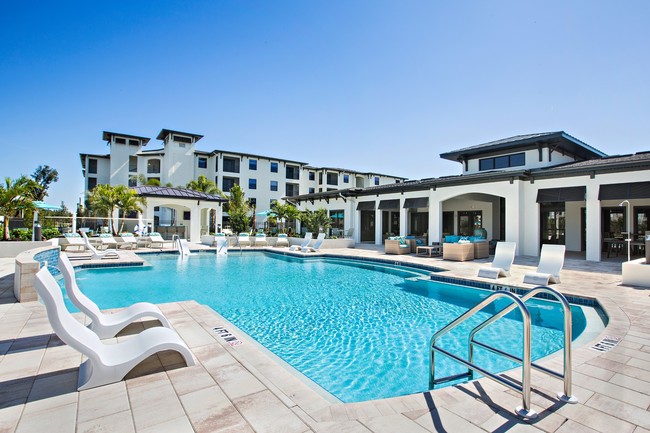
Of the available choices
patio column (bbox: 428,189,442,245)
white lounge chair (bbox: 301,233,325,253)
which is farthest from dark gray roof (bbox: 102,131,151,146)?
patio column (bbox: 428,189,442,245)

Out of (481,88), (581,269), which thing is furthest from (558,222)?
(481,88)

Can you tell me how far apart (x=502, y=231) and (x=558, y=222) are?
3084 millimetres

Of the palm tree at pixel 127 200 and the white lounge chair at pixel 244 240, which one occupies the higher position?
the palm tree at pixel 127 200

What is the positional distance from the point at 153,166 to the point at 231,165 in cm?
964

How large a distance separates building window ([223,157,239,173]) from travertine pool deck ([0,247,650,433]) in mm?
38174

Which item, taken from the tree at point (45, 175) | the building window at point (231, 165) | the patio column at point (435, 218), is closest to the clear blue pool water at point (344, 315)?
the patio column at point (435, 218)

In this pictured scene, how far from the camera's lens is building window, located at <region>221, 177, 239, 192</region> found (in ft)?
133

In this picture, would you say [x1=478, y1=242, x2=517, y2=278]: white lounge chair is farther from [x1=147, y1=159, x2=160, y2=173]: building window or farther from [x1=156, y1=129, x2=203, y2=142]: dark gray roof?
[x1=147, y1=159, x2=160, y2=173]: building window

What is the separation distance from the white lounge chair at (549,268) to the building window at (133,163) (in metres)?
44.3

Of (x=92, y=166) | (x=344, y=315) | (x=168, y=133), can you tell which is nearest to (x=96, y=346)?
(x=344, y=315)

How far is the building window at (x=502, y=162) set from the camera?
18.4m

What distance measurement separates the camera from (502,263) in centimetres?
1025

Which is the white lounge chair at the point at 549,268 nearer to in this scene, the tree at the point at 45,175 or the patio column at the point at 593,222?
the patio column at the point at 593,222

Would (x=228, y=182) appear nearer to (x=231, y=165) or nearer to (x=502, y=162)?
(x=231, y=165)
